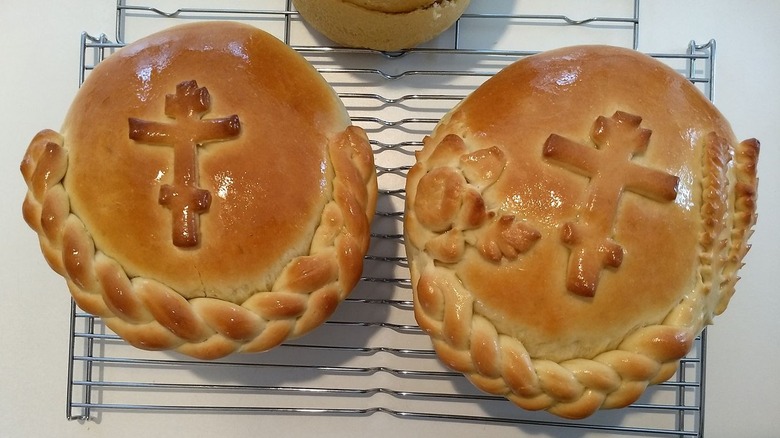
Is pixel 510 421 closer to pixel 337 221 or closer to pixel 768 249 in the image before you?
pixel 337 221

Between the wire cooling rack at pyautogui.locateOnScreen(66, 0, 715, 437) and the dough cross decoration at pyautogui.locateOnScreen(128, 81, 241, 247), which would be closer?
the dough cross decoration at pyautogui.locateOnScreen(128, 81, 241, 247)

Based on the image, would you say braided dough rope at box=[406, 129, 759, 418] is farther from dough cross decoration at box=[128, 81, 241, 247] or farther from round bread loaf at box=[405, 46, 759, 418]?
dough cross decoration at box=[128, 81, 241, 247]

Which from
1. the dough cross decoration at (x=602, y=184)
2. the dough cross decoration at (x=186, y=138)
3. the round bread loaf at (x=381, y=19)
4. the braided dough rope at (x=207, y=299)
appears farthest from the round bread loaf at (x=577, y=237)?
the dough cross decoration at (x=186, y=138)

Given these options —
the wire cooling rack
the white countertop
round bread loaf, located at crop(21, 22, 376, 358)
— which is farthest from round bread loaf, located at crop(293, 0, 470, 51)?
the white countertop

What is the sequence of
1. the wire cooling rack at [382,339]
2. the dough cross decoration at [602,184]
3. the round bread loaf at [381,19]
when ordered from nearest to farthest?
the dough cross decoration at [602,184] → the round bread loaf at [381,19] → the wire cooling rack at [382,339]

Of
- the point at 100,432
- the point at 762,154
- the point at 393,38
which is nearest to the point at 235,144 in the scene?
the point at 393,38

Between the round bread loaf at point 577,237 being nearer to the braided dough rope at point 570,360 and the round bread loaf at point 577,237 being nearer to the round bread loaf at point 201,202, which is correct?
the braided dough rope at point 570,360
